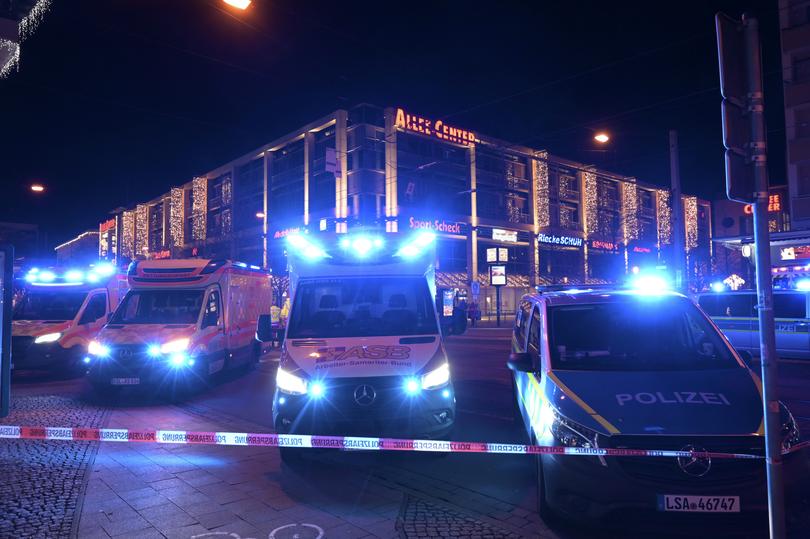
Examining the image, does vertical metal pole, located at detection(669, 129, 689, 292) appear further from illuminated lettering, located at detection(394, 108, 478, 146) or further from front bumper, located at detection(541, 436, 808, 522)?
illuminated lettering, located at detection(394, 108, 478, 146)

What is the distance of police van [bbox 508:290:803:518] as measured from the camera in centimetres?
363

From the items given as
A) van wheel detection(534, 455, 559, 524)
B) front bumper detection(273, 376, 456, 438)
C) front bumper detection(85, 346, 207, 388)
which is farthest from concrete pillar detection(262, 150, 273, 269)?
van wheel detection(534, 455, 559, 524)

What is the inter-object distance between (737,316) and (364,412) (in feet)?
44.8

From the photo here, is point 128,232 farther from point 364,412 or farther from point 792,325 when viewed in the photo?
point 364,412

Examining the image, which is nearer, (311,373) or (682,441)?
(682,441)

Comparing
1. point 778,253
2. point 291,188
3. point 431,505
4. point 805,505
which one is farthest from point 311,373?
point 291,188

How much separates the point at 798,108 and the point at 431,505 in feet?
112

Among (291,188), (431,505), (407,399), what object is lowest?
(431,505)

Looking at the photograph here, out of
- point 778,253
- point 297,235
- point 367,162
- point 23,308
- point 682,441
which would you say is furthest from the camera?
point 367,162

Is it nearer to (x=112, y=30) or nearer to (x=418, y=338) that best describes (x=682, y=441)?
(x=418, y=338)

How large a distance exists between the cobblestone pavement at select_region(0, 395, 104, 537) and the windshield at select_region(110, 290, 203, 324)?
2.52 meters

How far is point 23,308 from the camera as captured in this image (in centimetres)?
1355

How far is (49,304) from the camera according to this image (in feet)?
44.6

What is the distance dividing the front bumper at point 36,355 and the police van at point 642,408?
39.4ft
